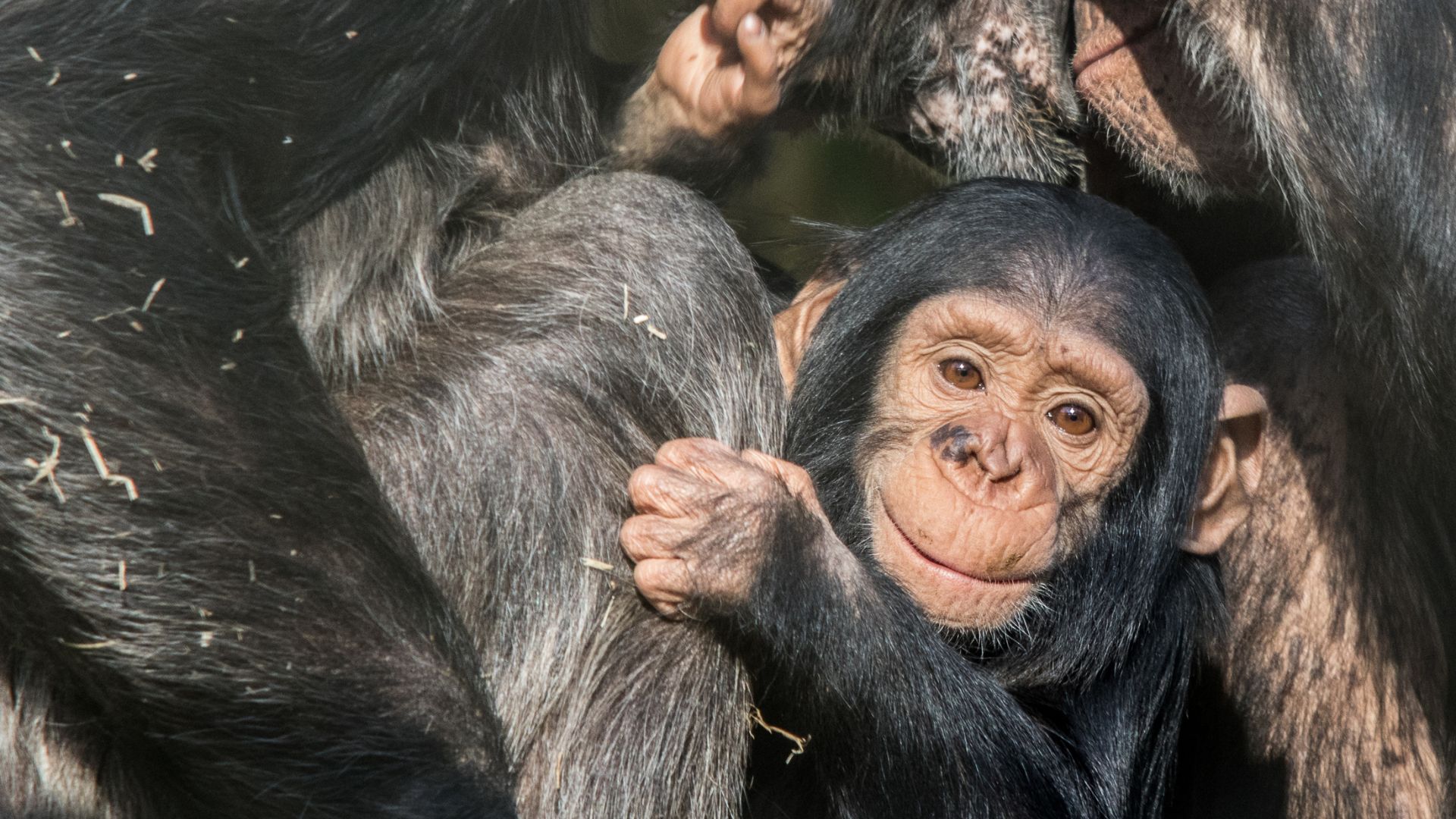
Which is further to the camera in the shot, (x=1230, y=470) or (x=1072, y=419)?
(x=1230, y=470)

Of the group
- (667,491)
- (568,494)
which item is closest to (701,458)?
(667,491)

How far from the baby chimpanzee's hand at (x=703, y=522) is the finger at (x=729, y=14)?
1.02m

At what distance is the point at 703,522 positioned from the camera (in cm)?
345

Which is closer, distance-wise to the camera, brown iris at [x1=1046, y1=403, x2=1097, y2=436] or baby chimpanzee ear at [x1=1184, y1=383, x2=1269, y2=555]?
brown iris at [x1=1046, y1=403, x2=1097, y2=436]

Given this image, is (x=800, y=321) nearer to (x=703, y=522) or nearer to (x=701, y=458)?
(x=701, y=458)

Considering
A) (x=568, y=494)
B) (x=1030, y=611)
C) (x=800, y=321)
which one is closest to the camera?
(x=568, y=494)

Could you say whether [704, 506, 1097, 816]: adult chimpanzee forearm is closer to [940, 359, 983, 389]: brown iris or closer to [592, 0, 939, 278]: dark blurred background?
[940, 359, 983, 389]: brown iris

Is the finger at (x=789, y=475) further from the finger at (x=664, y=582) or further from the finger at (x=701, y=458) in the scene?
the finger at (x=664, y=582)

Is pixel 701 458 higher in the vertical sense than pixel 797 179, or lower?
higher

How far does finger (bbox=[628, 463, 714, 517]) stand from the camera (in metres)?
3.48

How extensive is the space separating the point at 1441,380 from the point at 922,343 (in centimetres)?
130

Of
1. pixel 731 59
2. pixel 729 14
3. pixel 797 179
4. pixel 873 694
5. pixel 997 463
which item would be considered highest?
pixel 729 14

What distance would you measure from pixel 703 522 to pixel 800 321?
3.94 feet

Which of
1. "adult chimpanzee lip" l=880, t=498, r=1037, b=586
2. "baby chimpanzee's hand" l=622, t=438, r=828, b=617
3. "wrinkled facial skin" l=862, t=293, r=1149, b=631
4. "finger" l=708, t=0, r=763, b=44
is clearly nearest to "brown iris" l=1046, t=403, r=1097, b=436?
"wrinkled facial skin" l=862, t=293, r=1149, b=631
